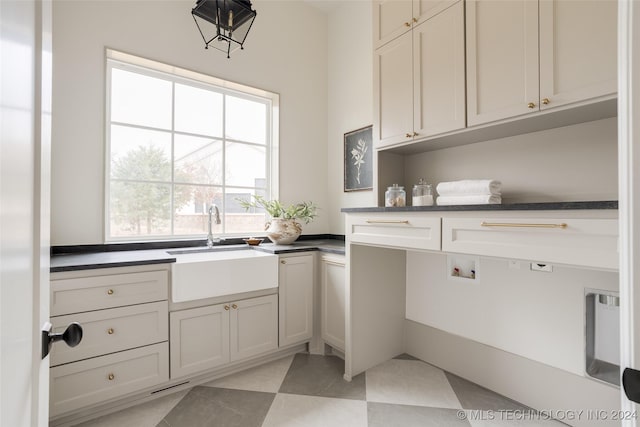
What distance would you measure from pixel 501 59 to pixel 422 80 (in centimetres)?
45

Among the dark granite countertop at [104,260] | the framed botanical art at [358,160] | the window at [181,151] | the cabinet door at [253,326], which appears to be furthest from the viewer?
the framed botanical art at [358,160]

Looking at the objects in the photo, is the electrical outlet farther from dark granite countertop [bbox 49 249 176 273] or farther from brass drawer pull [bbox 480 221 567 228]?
dark granite countertop [bbox 49 249 176 273]

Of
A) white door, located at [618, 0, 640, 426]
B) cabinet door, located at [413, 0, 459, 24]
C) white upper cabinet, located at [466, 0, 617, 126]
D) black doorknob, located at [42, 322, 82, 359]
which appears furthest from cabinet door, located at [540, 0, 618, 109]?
black doorknob, located at [42, 322, 82, 359]

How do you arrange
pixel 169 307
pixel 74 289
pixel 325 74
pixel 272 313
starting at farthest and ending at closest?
pixel 325 74 → pixel 272 313 → pixel 169 307 → pixel 74 289

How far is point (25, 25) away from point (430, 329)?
248cm

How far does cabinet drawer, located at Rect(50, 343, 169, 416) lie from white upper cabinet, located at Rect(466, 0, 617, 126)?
2.25 m

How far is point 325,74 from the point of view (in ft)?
10.3


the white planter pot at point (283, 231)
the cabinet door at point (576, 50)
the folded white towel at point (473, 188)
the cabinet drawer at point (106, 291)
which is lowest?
the cabinet drawer at point (106, 291)

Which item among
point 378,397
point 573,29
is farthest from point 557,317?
point 573,29

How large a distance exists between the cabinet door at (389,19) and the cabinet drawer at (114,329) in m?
2.25

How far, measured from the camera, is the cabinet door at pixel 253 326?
2029 millimetres

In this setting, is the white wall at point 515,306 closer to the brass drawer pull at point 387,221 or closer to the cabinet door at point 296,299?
the brass drawer pull at point 387,221

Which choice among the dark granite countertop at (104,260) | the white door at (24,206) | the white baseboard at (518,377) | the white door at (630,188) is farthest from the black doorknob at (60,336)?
the white baseboard at (518,377)

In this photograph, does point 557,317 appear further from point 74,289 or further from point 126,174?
point 126,174
